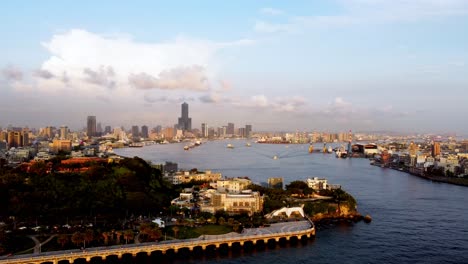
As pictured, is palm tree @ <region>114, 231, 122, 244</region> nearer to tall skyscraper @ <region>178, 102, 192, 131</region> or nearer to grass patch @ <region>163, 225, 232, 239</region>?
grass patch @ <region>163, 225, 232, 239</region>

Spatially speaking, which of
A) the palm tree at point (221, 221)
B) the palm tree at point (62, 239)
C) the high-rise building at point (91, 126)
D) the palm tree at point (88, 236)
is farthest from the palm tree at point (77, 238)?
the high-rise building at point (91, 126)

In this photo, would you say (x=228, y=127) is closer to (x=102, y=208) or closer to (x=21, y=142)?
(x=21, y=142)

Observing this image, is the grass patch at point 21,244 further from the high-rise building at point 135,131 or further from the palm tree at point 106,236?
the high-rise building at point 135,131

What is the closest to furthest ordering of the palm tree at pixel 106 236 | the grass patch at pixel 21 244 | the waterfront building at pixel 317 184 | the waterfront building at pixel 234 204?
the grass patch at pixel 21 244 → the palm tree at pixel 106 236 → the waterfront building at pixel 234 204 → the waterfront building at pixel 317 184

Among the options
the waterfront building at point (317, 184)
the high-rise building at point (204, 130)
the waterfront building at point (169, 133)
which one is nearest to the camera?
the waterfront building at point (317, 184)

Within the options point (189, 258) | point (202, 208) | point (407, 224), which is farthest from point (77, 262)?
point (407, 224)

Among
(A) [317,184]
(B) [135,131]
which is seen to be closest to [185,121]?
(B) [135,131]
